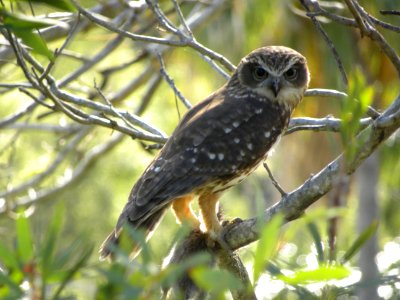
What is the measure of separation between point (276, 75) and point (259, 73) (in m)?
0.12

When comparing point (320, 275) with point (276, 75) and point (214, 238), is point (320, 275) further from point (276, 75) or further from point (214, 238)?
point (276, 75)

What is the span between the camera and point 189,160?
4.58 metres

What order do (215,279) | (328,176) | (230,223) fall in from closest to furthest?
(215,279) → (328,176) → (230,223)

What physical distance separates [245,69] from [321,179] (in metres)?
2.14

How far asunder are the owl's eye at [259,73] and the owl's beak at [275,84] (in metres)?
0.07

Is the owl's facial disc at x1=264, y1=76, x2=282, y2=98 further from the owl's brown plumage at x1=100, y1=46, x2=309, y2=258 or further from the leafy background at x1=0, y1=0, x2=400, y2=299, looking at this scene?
the leafy background at x1=0, y1=0, x2=400, y2=299

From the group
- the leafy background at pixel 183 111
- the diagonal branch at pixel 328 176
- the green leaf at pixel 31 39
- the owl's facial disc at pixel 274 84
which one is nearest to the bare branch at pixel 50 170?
the leafy background at pixel 183 111

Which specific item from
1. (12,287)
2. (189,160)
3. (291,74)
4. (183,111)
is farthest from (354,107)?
(183,111)

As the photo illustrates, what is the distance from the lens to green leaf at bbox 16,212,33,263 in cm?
188

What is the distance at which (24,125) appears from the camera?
19.6 ft

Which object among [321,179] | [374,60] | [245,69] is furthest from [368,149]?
[374,60]

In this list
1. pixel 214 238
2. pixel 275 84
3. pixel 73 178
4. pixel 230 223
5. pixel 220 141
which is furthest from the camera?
pixel 73 178

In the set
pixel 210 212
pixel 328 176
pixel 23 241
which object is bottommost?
pixel 23 241

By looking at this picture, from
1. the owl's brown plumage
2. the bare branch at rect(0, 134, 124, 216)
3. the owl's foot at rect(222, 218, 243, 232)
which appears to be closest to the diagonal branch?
the owl's foot at rect(222, 218, 243, 232)
